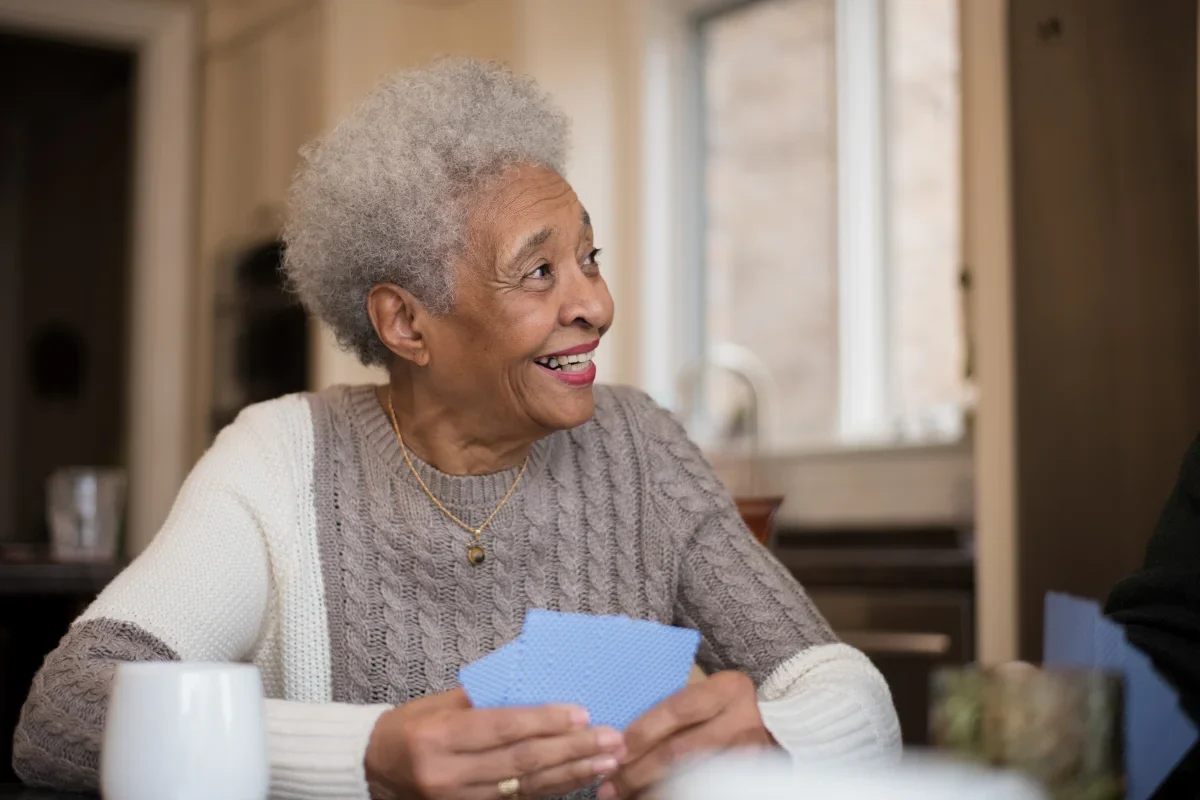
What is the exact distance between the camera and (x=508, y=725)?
0.98m

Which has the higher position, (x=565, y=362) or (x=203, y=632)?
(x=565, y=362)

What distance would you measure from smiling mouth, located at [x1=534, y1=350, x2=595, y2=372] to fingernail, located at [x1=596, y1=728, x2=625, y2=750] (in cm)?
58

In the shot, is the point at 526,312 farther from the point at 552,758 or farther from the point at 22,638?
the point at 22,638

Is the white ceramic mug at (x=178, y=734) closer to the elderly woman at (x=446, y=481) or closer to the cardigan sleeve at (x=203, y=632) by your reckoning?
the cardigan sleeve at (x=203, y=632)

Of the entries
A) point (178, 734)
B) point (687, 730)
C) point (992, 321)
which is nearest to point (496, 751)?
point (687, 730)

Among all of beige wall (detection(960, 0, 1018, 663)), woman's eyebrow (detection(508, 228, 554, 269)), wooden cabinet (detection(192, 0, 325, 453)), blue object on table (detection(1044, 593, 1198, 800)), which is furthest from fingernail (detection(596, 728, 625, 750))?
wooden cabinet (detection(192, 0, 325, 453))

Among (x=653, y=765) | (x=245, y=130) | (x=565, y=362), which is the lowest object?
(x=653, y=765)

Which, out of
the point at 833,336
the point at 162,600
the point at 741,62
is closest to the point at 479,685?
the point at 162,600

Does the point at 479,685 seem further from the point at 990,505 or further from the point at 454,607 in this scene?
the point at 990,505

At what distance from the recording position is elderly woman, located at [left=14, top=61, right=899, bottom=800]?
4.75 ft

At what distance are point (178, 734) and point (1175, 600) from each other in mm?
749

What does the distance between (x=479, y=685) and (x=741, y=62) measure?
12.3 ft

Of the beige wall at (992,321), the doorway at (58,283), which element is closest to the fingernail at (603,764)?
the beige wall at (992,321)

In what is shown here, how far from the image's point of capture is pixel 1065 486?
7.61 feet
